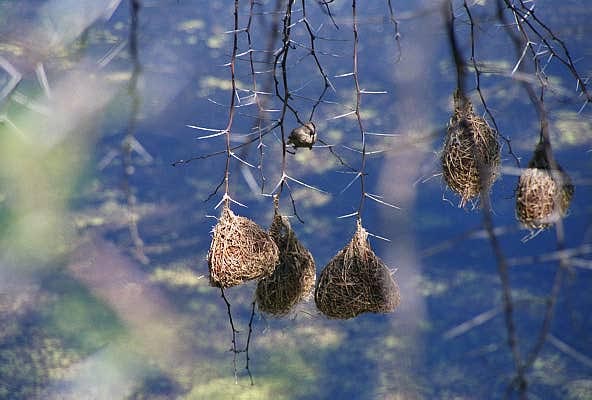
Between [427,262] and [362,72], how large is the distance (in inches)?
30.5

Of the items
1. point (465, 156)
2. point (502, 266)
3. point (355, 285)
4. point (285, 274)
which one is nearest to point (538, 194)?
point (465, 156)

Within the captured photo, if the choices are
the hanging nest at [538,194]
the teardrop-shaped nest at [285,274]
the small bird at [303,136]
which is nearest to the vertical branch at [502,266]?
the small bird at [303,136]

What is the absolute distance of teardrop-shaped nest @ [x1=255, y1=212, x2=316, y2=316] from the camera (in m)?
1.52

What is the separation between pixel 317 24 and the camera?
306cm

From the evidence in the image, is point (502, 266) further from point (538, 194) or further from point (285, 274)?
point (285, 274)

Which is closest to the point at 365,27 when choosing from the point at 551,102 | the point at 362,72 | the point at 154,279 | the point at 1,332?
the point at 362,72

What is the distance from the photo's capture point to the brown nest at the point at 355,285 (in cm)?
145

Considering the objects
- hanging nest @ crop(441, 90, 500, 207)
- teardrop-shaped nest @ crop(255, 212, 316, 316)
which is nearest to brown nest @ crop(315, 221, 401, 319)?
teardrop-shaped nest @ crop(255, 212, 316, 316)

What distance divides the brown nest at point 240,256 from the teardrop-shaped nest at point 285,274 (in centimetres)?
10

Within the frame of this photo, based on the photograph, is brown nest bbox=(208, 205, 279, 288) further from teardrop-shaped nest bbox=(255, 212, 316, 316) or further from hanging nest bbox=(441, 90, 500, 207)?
hanging nest bbox=(441, 90, 500, 207)

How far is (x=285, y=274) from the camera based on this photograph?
152 cm

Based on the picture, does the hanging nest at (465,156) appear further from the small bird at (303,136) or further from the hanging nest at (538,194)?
the small bird at (303,136)

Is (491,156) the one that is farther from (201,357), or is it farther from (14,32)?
(14,32)

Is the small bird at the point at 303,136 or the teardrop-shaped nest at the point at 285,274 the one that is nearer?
the small bird at the point at 303,136
